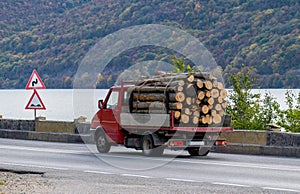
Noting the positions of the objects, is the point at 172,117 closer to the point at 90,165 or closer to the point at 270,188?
the point at 90,165

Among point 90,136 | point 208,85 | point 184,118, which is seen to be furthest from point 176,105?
point 90,136

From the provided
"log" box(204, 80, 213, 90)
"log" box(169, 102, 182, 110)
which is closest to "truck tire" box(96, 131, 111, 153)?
"log" box(169, 102, 182, 110)

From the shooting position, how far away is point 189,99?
18.5m

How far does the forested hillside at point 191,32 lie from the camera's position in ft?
262

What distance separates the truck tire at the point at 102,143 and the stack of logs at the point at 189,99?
1.80m

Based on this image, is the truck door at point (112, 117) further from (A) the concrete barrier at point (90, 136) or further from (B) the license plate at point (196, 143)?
Answer: (A) the concrete barrier at point (90, 136)

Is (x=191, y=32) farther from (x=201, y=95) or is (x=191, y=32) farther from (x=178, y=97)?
(x=178, y=97)

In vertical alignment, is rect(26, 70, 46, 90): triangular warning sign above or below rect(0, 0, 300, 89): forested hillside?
below

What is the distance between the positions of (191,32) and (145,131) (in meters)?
69.8

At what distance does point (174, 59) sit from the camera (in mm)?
30016

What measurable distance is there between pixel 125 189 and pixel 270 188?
241cm

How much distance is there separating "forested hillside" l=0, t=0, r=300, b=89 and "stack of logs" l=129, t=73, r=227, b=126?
1589 inches

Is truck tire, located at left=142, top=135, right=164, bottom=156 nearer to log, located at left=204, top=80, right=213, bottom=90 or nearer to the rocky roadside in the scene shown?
log, located at left=204, top=80, right=213, bottom=90

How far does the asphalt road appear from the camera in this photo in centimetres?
1241
